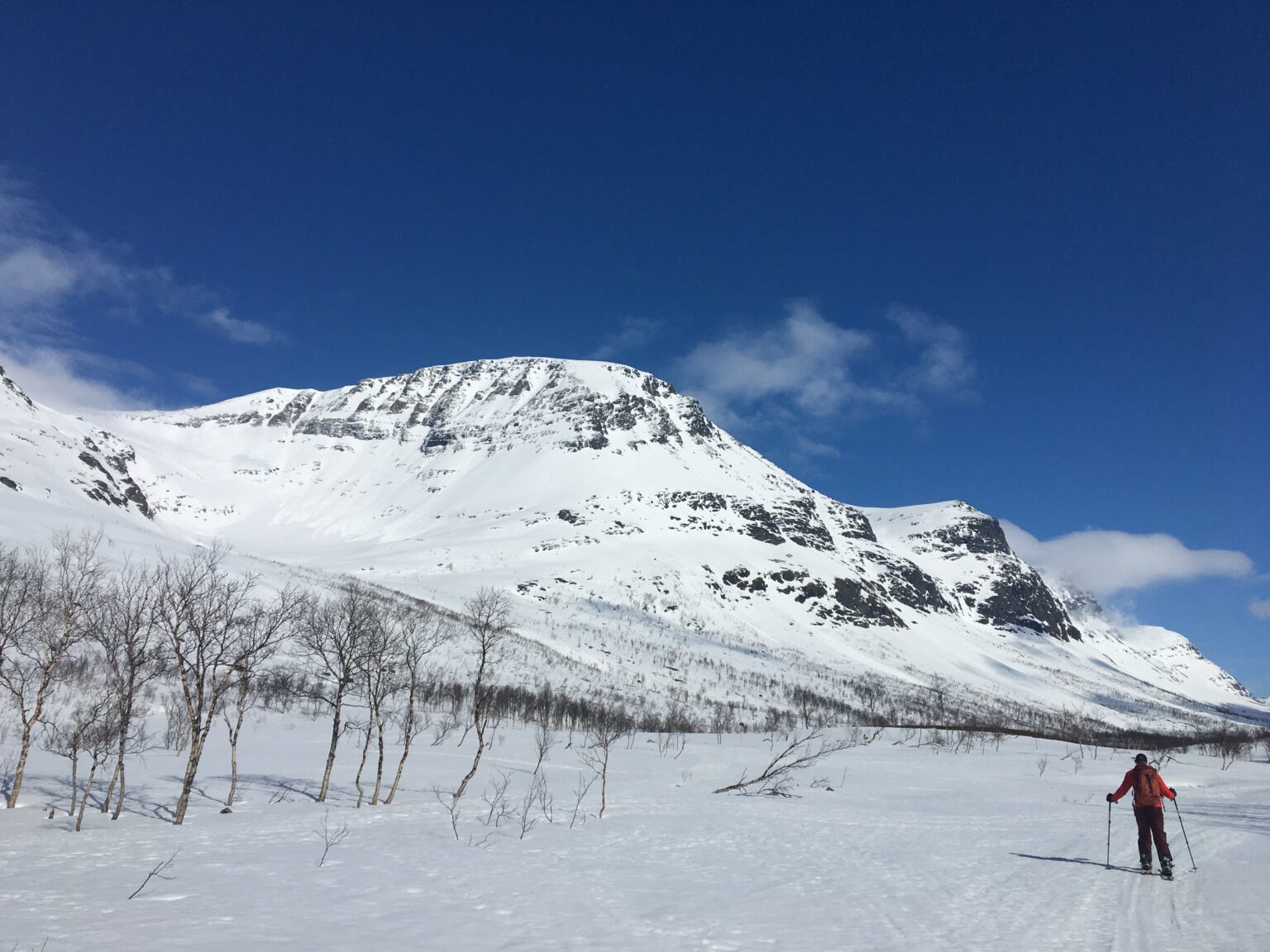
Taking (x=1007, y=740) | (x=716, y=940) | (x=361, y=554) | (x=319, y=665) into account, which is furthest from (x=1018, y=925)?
(x=361, y=554)

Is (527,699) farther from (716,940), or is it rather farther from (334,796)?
(716,940)

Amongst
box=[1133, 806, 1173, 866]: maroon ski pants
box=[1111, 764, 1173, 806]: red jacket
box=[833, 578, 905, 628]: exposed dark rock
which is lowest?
box=[1133, 806, 1173, 866]: maroon ski pants

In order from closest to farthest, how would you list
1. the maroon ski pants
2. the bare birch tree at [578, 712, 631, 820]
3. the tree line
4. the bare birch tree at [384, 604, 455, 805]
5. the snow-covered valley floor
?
the snow-covered valley floor
the maroon ski pants
the tree line
the bare birch tree at [578, 712, 631, 820]
the bare birch tree at [384, 604, 455, 805]

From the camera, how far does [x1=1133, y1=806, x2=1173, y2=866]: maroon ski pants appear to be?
1279 cm

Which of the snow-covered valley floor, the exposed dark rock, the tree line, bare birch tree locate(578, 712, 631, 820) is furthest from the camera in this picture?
the exposed dark rock

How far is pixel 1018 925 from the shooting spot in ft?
33.3

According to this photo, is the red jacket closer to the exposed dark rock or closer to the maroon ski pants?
the maroon ski pants

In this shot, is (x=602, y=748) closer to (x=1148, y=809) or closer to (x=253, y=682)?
(x=253, y=682)

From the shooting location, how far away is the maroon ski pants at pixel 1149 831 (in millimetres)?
12789

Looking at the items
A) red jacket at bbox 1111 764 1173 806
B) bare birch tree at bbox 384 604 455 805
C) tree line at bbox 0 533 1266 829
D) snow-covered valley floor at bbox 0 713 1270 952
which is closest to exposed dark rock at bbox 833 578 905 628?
tree line at bbox 0 533 1266 829

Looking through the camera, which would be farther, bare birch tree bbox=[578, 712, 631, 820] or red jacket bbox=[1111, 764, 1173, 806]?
bare birch tree bbox=[578, 712, 631, 820]

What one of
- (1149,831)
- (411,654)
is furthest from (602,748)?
(1149,831)

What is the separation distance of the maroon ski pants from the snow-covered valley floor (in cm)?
46

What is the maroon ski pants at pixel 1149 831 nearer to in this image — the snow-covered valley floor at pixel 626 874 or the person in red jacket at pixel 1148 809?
Answer: the person in red jacket at pixel 1148 809
